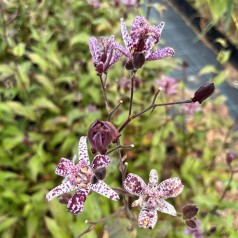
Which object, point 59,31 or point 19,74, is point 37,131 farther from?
point 59,31

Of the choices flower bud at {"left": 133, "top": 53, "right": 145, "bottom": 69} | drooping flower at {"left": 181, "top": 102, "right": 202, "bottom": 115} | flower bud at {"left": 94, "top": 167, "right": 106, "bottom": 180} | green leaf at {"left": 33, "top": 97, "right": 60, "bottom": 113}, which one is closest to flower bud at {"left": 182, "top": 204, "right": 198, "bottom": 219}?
flower bud at {"left": 94, "top": 167, "right": 106, "bottom": 180}

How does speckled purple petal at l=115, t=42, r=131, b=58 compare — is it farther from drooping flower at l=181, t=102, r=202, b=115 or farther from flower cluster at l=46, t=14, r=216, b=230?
drooping flower at l=181, t=102, r=202, b=115

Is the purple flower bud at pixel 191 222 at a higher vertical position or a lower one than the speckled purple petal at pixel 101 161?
lower

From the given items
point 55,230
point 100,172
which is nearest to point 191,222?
point 100,172

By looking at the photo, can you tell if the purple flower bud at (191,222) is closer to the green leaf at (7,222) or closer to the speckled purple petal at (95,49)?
the speckled purple petal at (95,49)

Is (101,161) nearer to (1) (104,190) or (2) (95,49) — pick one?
(1) (104,190)

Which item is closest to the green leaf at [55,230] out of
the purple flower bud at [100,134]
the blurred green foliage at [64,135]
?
the blurred green foliage at [64,135]
